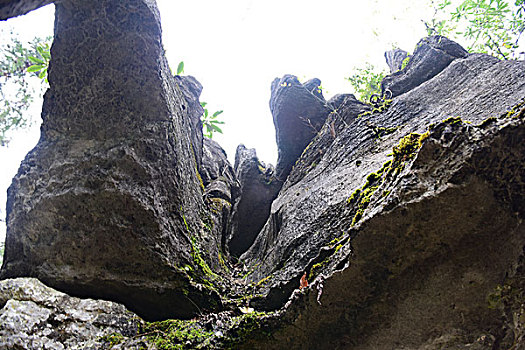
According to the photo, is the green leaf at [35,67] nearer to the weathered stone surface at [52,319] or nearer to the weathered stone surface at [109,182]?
the weathered stone surface at [109,182]

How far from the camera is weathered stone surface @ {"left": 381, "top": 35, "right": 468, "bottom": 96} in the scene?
6.52 metres

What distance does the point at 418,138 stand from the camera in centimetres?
308

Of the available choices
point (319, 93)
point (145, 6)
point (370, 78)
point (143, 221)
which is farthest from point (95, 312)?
point (370, 78)

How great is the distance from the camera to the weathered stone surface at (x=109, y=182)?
3811 mm

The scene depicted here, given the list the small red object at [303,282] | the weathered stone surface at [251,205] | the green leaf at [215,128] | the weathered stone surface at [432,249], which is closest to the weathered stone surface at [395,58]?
the weathered stone surface at [251,205]

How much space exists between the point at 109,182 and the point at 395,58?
9672 mm

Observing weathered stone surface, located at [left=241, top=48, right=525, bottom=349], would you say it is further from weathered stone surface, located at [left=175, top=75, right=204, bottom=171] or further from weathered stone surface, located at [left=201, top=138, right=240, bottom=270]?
weathered stone surface, located at [left=175, top=75, right=204, bottom=171]

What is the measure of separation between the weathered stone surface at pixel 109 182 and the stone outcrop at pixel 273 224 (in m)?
0.02

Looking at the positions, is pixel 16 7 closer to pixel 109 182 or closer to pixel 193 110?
pixel 109 182

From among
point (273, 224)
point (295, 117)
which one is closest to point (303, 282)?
point (273, 224)

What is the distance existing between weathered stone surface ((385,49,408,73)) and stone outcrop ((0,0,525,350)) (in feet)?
14.4

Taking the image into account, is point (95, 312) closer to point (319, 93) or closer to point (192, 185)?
point (192, 185)

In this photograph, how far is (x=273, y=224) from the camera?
6082 mm

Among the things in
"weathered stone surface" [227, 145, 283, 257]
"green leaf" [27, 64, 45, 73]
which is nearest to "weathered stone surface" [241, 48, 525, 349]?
"weathered stone surface" [227, 145, 283, 257]
